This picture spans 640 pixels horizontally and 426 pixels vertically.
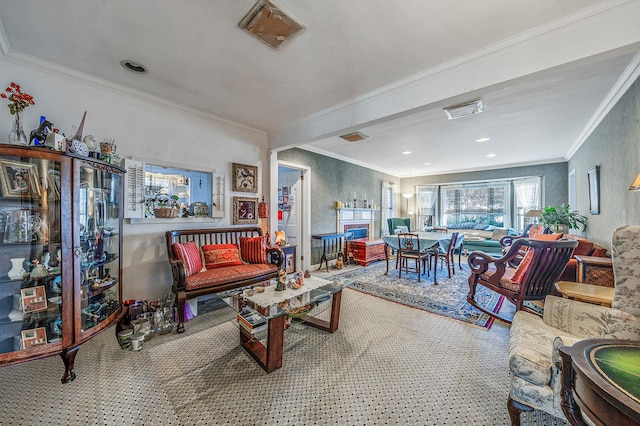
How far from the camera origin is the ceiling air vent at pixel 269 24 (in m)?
1.63

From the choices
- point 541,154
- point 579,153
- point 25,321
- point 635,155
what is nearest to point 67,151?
point 25,321

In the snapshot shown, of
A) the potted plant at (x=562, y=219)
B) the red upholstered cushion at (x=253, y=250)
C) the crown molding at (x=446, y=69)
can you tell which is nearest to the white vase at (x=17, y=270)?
the red upholstered cushion at (x=253, y=250)

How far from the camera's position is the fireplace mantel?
230 inches

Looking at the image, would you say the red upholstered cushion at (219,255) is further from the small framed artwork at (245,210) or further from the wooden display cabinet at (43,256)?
the wooden display cabinet at (43,256)

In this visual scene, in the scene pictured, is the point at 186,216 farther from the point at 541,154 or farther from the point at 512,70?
the point at 541,154

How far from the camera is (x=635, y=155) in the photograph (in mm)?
2236

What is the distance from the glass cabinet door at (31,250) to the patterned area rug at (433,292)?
2.54 metres

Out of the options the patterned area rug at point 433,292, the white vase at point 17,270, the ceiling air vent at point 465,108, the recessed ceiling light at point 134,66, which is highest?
Answer: the recessed ceiling light at point 134,66

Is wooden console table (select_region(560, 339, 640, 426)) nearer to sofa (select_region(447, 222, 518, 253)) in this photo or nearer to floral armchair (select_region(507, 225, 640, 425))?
floral armchair (select_region(507, 225, 640, 425))

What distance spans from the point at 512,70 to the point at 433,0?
906 millimetres

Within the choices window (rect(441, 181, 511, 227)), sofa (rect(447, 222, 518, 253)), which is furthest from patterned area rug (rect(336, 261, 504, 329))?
window (rect(441, 181, 511, 227))

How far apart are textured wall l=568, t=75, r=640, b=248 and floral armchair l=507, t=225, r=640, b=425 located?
4.27 feet

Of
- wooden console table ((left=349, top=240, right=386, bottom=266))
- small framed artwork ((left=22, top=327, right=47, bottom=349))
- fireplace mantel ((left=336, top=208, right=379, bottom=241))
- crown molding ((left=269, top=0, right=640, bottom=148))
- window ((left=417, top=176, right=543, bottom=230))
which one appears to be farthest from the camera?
window ((left=417, top=176, right=543, bottom=230))

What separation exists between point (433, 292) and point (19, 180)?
4.60m
